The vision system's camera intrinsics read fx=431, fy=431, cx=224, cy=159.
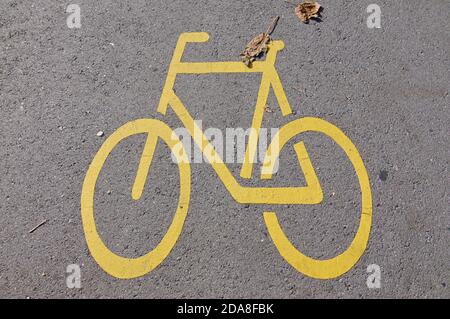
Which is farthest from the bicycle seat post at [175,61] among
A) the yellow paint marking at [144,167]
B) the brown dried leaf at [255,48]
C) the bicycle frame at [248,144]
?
the brown dried leaf at [255,48]

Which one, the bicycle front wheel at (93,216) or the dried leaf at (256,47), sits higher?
the dried leaf at (256,47)

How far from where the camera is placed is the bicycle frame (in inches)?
145

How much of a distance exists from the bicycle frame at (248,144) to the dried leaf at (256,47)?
5 cm

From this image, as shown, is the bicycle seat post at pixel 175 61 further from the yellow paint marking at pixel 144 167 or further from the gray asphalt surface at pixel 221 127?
the yellow paint marking at pixel 144 167

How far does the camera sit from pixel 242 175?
3.73 m

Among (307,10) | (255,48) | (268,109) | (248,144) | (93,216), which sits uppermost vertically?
(307,10)

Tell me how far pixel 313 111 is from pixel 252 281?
1.58 m

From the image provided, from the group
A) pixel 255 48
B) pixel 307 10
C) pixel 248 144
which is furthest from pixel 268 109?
pixel 307 10

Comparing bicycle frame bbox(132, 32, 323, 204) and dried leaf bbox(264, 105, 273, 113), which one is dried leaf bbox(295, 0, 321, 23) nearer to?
bicycle frame bbox(132, 32, 323, 204)

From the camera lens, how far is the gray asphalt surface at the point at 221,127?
3.52m

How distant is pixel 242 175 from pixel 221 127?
1.58 feet

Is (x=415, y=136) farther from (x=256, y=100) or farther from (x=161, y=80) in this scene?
(x=161, y=80)

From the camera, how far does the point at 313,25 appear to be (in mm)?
4156

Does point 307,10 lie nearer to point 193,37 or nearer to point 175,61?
point 193,37
